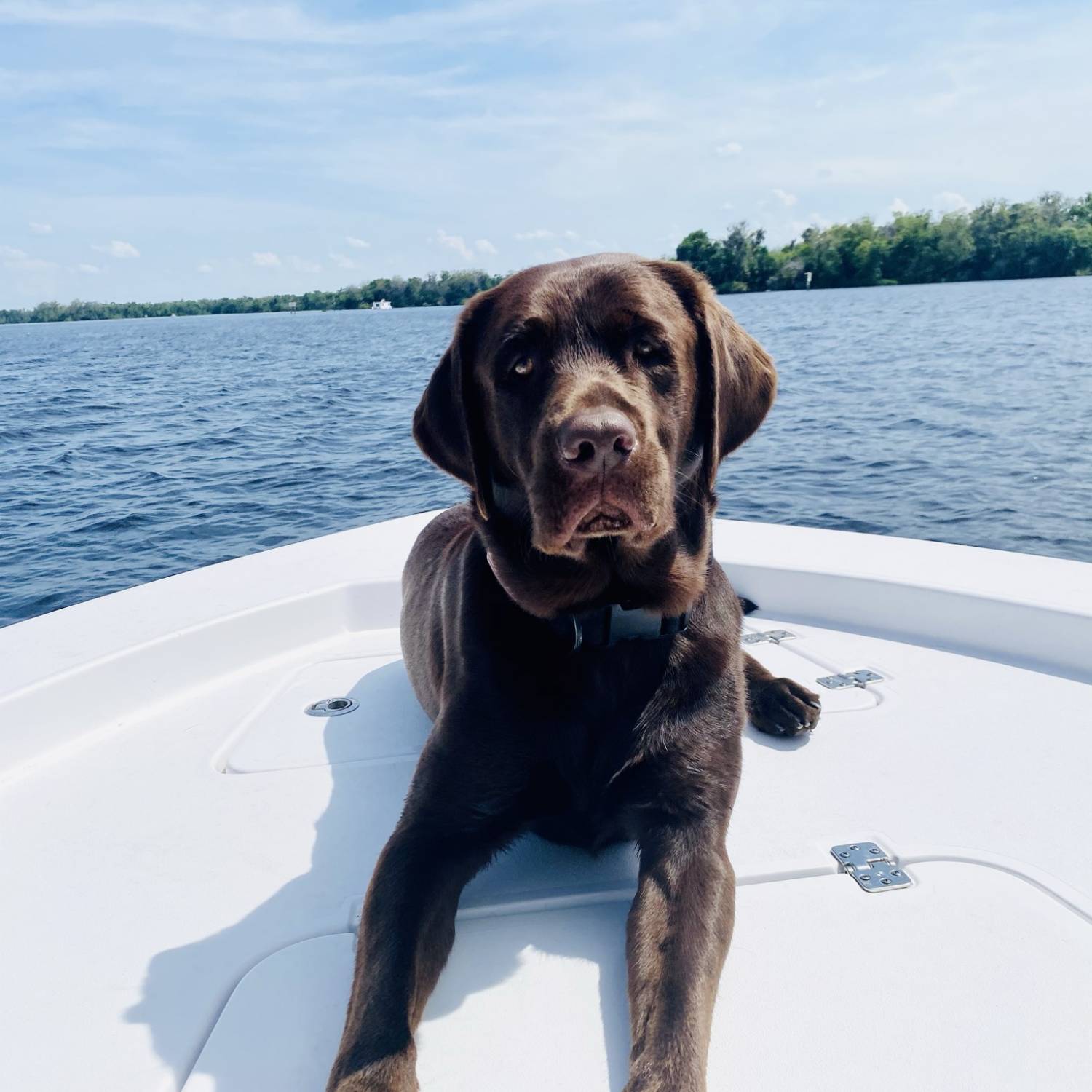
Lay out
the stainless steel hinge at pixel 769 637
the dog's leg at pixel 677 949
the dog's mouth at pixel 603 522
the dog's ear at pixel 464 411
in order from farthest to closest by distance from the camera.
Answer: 1. the stainless steel hinge at pixel 769 637
2. the dog's ear at pixel 464 411
3. the dog's mouth at pixel 603 522
4. the dog's leg at pixel 677 949

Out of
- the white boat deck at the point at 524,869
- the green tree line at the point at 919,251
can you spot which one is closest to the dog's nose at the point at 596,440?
the white boat deck at the point at 524,869

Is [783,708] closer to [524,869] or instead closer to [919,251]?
[524,869]

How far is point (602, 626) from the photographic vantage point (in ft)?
7.04

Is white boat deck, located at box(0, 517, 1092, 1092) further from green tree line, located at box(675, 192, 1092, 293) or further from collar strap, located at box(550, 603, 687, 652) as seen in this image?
green tree line, located at box(675, 192, 1092, 293)

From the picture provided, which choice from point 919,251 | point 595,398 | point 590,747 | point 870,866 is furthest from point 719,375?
point 919,251

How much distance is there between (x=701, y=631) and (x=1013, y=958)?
936mm

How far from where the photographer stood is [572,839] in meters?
2.14

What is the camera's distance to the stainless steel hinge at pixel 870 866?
2.01m

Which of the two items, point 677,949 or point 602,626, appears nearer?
point 677,949

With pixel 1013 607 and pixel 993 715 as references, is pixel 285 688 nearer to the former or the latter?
pixel 993 715

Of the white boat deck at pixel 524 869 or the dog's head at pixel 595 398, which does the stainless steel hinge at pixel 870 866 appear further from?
the dog's head at pixel 595 398

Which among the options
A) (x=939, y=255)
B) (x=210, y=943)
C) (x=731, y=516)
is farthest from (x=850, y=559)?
(x=939, y=255)

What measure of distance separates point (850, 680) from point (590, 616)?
4.73ft

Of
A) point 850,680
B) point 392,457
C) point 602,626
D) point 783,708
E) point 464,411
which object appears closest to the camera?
point 602,626
